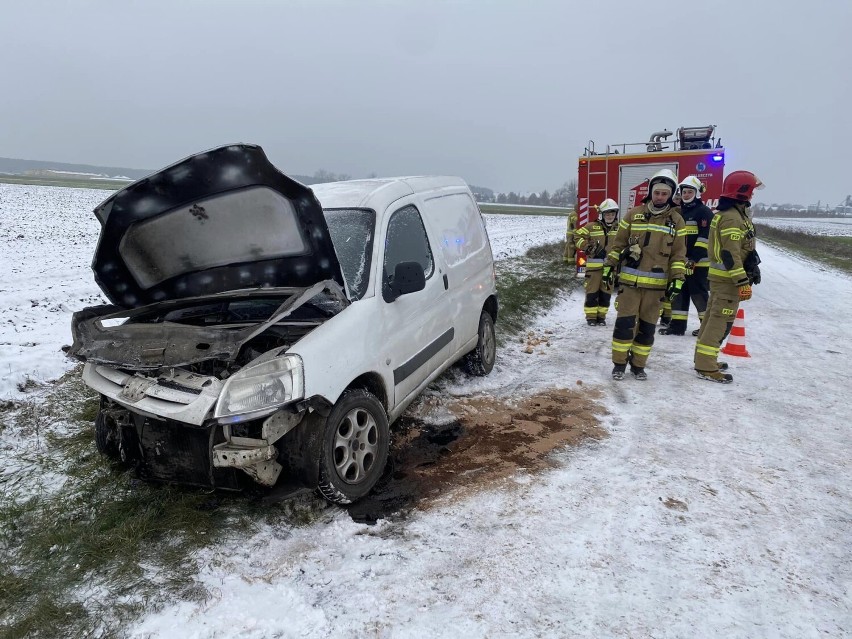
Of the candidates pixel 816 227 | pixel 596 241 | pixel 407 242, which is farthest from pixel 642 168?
pixel 816 227

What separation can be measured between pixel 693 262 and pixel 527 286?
3546mm

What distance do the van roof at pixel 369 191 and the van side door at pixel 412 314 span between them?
0.44ft

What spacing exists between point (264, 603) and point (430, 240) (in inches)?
116

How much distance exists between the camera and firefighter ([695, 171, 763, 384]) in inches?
214

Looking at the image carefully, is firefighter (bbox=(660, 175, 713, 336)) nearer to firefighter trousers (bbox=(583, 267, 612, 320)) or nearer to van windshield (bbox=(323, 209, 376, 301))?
firefighter trousers (bbox=(583, 267, 612, 320))


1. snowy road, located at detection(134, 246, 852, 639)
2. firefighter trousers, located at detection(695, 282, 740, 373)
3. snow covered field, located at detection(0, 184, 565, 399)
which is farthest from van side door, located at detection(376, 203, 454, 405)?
snow covered field, located at detection(0, 184, 565, 399)

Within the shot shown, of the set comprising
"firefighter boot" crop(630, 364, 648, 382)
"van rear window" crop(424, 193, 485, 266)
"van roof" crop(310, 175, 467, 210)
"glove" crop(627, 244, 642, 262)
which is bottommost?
"firefighter boot" crop(630, 364, 648, 382)

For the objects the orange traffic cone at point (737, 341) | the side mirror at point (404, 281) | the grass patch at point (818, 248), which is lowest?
the orange traffic cone at point (737, 341)

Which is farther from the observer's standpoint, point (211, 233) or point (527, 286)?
point (527, 286)

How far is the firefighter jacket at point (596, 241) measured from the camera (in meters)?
8.68

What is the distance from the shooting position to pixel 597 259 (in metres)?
8.68

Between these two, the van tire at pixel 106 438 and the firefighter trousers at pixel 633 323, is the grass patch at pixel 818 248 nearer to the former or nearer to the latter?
the firefighter trousers at pixel 633 323

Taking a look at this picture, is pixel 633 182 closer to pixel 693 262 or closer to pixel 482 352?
pixel 693 262

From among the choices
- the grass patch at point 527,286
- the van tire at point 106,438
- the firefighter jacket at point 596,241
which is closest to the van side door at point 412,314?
the van tire at point 106,438
